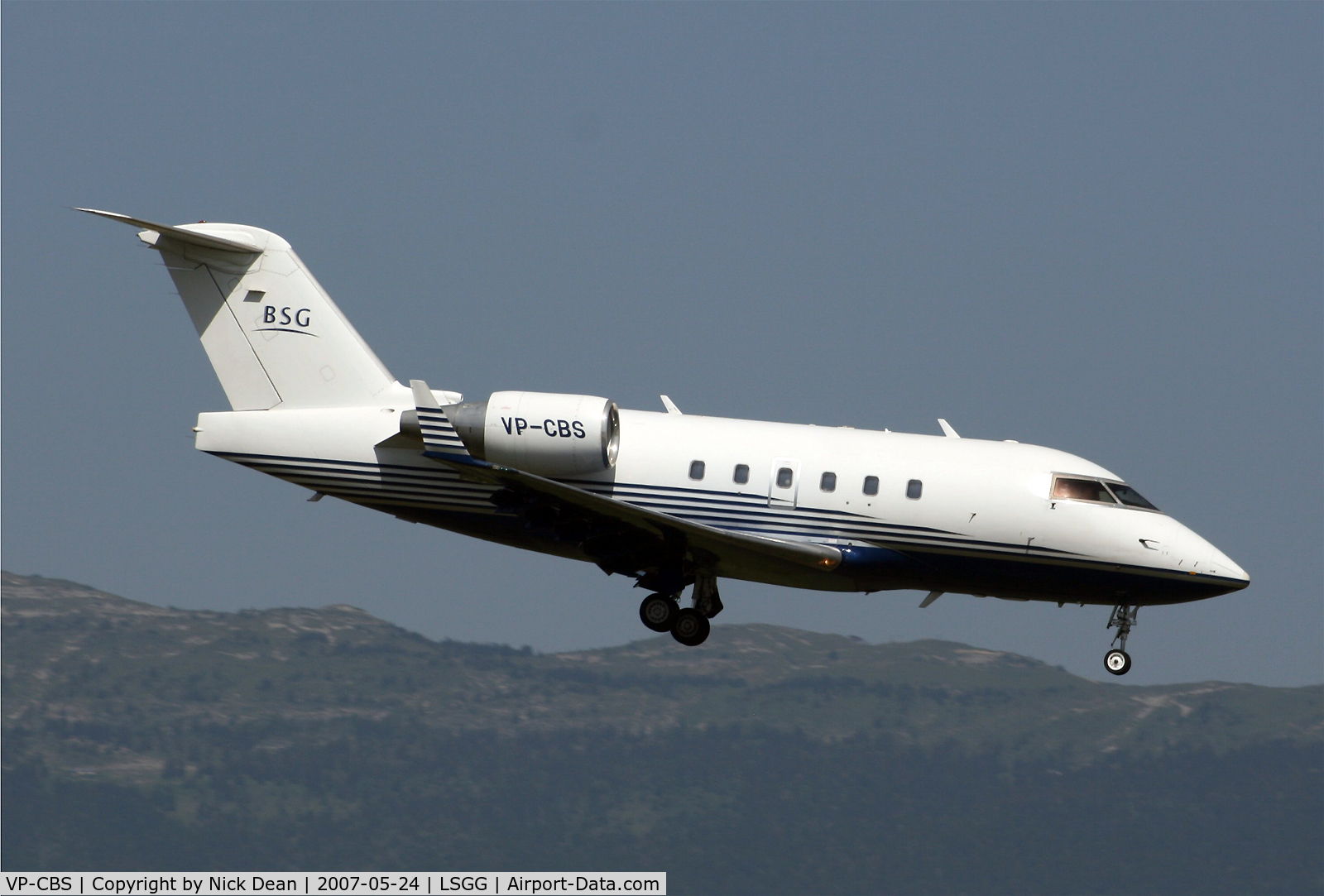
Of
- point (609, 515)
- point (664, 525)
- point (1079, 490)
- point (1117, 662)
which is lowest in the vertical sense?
point (1117, 662)

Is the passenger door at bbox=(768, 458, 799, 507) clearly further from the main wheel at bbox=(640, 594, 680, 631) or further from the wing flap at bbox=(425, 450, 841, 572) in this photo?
the main wheel at bbox=(640, 594, 680, 631)

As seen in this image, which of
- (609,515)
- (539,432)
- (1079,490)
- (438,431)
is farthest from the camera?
(1079,490)

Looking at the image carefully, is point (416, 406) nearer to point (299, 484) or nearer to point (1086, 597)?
point (299, 484)

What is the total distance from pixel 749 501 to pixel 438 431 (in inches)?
217

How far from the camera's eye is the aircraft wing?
27.5 metres

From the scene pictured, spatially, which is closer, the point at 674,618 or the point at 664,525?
the point at 664,525

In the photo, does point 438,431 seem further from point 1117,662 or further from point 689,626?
point 1117,662

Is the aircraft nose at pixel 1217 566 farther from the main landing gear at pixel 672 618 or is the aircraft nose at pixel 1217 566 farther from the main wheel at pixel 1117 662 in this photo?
the main landing gear at pixel 672 618

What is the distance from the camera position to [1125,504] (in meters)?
29.9

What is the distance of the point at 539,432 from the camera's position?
2917 centimetres

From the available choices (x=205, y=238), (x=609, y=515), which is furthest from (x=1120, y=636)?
(x=205, y=238)

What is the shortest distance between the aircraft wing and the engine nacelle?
35 cm

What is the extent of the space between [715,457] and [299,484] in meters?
7.53

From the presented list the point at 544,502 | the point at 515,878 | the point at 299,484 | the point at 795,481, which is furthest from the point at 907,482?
the point at 515,878
